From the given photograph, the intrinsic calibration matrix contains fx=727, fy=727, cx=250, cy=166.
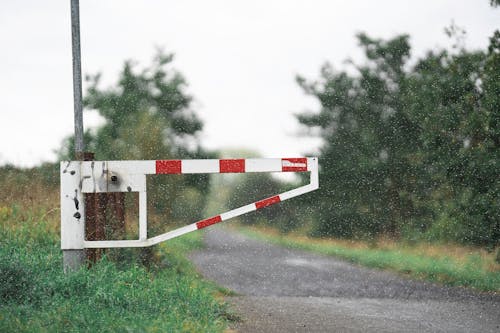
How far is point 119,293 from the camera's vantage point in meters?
6.70

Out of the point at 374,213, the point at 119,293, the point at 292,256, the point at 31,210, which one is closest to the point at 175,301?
the point at 119,293

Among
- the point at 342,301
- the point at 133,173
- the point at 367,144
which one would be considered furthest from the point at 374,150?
the point at 133,173

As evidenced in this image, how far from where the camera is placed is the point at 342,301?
9.51m

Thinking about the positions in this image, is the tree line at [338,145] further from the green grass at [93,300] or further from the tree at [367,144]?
the green grass at [93,300]

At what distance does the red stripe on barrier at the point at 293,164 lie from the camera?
786cm

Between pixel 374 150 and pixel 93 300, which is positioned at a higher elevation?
pixel 374 150

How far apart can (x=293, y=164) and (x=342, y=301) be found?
253cm

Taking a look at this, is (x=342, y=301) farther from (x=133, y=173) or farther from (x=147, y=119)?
(x=147, y=119)

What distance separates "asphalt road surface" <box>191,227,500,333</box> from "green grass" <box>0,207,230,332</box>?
0.67m

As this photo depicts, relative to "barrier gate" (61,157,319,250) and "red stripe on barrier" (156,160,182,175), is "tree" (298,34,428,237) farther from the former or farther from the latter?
"red stripe on barrier" (156,160,182,175)

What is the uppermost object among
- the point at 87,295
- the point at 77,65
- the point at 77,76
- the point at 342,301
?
the point at 77,65

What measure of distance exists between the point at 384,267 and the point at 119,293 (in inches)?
399

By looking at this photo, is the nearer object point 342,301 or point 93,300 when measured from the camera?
point 93,300

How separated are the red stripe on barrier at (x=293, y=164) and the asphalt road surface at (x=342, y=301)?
1.58 m
